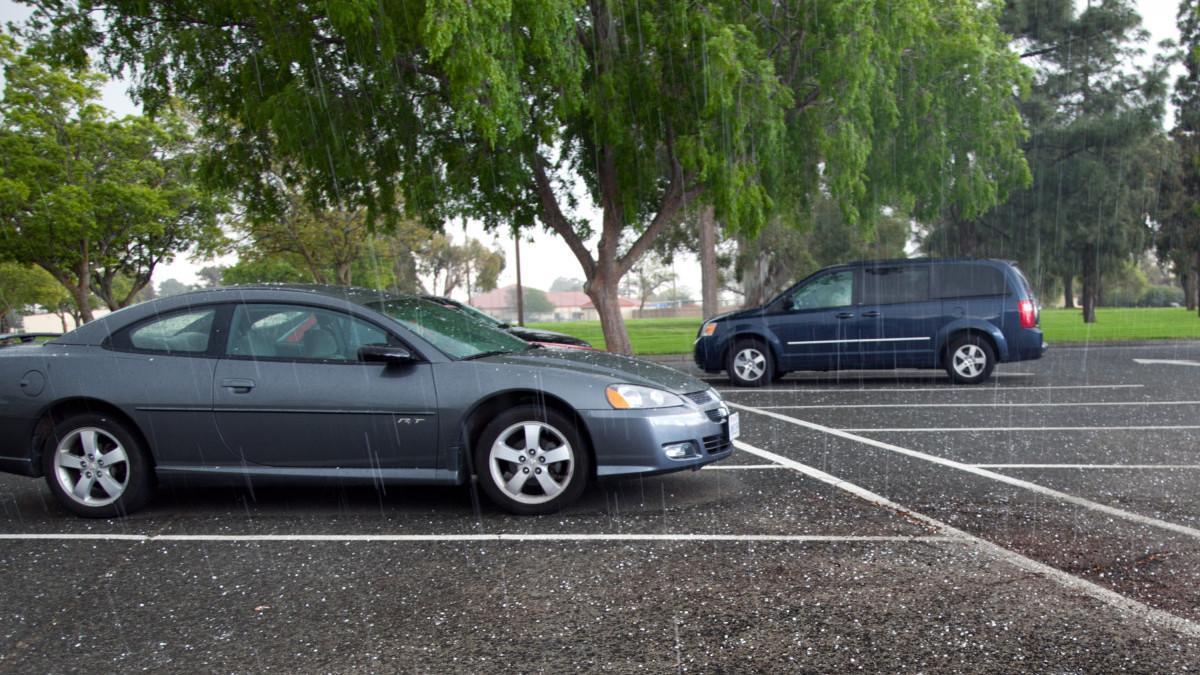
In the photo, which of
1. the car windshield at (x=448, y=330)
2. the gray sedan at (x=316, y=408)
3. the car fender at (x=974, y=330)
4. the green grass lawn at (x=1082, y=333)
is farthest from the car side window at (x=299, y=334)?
the green grass lawn at (x=1082, y=333)

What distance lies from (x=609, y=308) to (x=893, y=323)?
22.6ft

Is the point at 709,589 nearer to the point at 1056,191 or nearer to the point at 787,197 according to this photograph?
the point at 787,197

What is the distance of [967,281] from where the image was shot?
41.0 feet

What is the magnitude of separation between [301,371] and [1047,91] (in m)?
34.7

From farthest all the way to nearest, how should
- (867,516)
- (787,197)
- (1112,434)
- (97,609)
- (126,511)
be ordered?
(787,197), (1112,434), (126,511), (867,516), (97,609)

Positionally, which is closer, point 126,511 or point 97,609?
point 97,609

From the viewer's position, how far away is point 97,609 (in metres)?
3.94

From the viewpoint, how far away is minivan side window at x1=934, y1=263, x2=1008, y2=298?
12.4m

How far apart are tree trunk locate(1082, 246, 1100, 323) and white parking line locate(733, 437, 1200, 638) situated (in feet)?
106

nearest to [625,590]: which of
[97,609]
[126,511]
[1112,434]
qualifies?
[97,609]

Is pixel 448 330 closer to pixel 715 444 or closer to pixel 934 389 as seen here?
pixel 715 444

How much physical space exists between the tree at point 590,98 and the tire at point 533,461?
756 cm

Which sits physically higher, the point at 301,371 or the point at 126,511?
the point at 301,371

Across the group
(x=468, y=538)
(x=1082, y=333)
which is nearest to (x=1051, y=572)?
(x=468, y=538)
